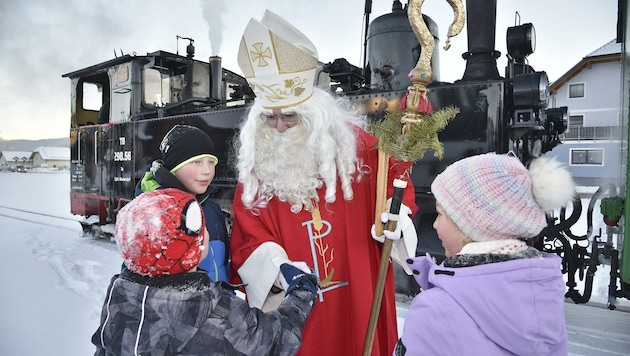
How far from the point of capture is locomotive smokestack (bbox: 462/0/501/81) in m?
3.43

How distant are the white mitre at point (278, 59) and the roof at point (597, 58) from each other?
54.4 ft

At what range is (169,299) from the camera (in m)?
1.10

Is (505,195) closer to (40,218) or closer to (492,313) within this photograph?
(492,313)

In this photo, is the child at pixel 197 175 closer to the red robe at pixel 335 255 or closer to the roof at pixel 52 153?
the red robe at pixel 335 255

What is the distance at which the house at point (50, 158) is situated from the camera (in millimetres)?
40906

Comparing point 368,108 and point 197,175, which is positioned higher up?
point 368,108

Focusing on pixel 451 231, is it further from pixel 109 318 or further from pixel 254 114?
pixel 254 114

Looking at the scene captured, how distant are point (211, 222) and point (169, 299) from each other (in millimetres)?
703

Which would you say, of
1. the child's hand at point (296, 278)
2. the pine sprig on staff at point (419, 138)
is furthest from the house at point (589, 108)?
the child's hand at point (296, 278)

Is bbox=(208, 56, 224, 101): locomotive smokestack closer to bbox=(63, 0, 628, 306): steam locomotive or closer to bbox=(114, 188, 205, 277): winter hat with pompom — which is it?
bbox=(63, 0, 628, 306): steam locomotive

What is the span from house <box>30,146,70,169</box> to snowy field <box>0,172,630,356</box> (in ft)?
128

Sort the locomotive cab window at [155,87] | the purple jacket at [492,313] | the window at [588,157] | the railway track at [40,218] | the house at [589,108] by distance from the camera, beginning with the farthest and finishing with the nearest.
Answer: the window at [588,157] < the house at [589,108] < the railway track at [40,218] < the locomotive cab window at [155,87] < the purple jacket at [492,313]

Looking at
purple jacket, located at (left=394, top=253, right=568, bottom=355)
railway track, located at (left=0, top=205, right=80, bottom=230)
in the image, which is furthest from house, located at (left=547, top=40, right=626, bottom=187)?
purple jacket, located at (left=394, top=253, right=568, bottom=355)

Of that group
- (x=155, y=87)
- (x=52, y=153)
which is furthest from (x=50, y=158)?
(x=155, y=87)
